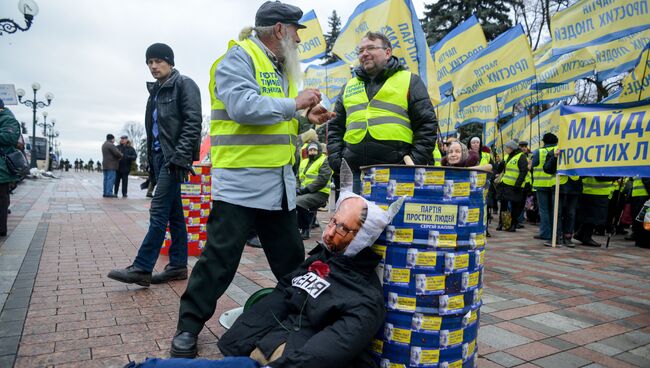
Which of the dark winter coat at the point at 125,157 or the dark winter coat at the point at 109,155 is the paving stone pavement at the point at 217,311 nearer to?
the dark winter coat at the point at 109,155

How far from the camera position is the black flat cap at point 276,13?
2.68m

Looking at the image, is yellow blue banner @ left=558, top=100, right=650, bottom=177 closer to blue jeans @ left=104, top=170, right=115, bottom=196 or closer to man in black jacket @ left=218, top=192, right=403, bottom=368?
man in black jacket @ left=218, top=192, right=403, bottom=368

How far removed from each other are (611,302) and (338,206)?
3244 millimetres

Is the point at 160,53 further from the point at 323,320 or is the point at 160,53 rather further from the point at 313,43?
the point at 313,43

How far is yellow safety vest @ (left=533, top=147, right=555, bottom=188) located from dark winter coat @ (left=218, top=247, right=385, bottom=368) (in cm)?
718

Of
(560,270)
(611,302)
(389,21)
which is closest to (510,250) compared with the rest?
(560,270)

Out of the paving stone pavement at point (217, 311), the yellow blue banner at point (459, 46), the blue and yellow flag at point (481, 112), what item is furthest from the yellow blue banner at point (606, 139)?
the blue and yellow flag at point (481, 112)

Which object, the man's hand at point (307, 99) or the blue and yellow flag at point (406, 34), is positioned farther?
the blue and yellow flag at point (406, 34)

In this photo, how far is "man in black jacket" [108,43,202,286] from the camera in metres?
3.86

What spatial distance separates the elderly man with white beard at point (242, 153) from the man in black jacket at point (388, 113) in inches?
34.6

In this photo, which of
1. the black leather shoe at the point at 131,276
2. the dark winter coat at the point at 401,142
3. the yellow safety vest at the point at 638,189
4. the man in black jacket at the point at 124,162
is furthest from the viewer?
the man in black jacket at the point at 124,162

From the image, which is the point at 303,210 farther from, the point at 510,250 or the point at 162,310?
the point at 162,310

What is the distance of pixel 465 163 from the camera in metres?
5.36

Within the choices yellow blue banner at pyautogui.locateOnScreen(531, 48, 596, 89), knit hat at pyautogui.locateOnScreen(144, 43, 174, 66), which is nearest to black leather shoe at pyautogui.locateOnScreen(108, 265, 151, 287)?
knit hat at pyautogui.locateOnScreen(144, 43, 174, 66)
